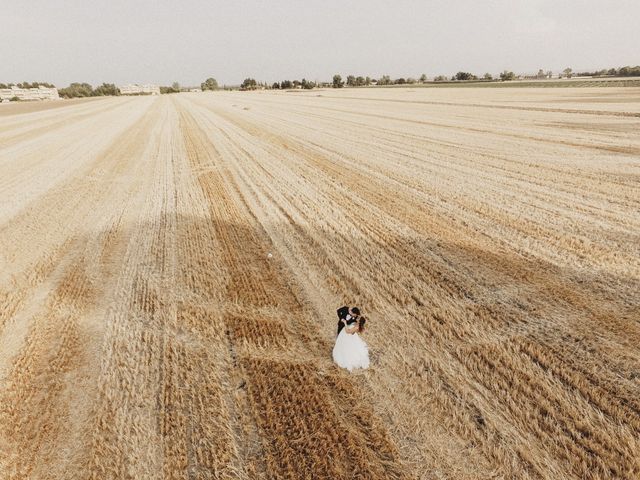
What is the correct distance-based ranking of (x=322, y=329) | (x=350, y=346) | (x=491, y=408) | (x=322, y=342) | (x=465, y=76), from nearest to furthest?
(x=491, y=408) → (x=350, y=346) → (x=322, y=342) → (x=322, y=329) → (x=465, y=76)

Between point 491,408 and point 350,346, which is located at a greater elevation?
point 350,346

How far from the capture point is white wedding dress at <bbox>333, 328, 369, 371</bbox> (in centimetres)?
464

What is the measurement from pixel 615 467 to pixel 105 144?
26264 millimetres

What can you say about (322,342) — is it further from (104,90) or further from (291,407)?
(104,90)

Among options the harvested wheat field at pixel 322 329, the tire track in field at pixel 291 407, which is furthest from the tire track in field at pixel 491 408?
the tire track in field at pixel 291 407

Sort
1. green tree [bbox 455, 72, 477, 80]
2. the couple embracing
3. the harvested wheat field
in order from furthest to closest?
1. green tree [bbox 455, 72, 477, 80]
2. the couple embracing
3. the harvested wheat field

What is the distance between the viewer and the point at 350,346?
4656mm

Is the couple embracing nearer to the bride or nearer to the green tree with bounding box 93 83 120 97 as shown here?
the bride

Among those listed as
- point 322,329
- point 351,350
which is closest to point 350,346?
point 351,350

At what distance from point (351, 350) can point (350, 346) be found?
0.06 meters

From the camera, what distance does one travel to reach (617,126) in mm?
21547

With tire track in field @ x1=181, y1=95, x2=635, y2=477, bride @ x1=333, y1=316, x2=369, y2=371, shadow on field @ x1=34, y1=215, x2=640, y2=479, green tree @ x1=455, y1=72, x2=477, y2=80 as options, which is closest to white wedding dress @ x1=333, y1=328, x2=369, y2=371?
bride @ x1=333, y1=316, x2=369, y2=371

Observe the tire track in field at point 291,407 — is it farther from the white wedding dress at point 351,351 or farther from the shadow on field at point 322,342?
the white wedding dress at point 351,351

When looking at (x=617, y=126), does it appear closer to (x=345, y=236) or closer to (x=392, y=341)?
(x=345, y=236)
